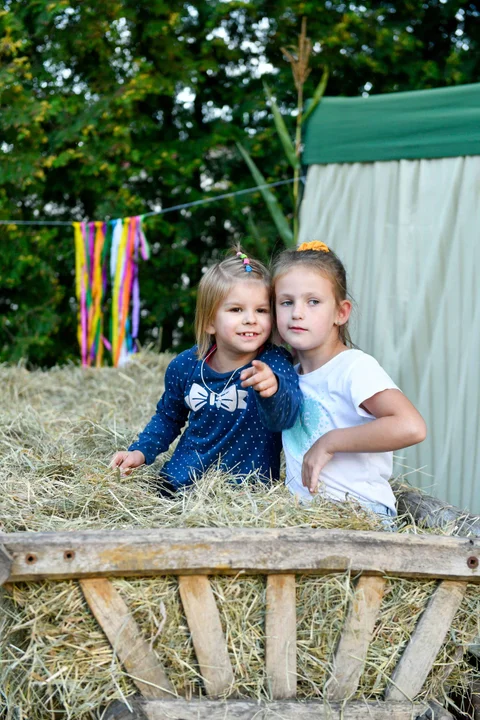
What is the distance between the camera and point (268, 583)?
1919mm

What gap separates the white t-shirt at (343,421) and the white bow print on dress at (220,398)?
0.77 ft

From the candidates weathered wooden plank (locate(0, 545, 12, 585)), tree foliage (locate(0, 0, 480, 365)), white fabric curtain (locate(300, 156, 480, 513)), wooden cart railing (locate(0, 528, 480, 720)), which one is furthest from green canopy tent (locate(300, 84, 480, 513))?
tree foliage (locate(0, 0, 480, 365))

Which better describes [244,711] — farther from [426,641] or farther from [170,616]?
[426,641]

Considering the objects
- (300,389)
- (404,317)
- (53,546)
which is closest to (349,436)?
(300,389)

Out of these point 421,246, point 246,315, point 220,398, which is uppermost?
point 421,246

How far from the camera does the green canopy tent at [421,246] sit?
3.67 m

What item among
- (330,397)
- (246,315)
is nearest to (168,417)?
(246,315)

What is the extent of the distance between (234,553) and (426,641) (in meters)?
0.52

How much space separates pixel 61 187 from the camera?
7.11 metres

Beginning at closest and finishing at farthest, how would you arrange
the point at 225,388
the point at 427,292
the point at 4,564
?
the point at 4,564, the point at 225,388, the point at 427,292

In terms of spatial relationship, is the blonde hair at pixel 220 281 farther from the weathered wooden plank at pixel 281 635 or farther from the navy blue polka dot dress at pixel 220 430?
the weathered wooden plank at pixel 281 635

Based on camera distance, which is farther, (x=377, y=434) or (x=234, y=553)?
(x=377, y=434)

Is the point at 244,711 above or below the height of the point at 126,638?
below

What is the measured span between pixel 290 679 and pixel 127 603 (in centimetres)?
41
